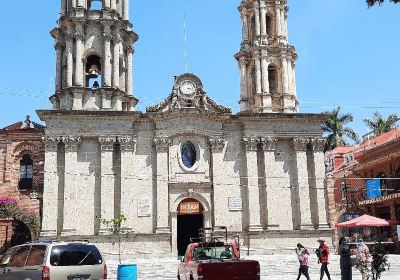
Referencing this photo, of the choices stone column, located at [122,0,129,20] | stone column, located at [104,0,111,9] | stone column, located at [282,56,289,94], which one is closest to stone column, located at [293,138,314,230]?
stone column, located at [282,56,289,94]

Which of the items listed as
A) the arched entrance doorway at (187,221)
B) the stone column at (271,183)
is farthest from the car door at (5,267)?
the stone column at (271,183)

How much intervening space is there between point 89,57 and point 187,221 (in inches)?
514

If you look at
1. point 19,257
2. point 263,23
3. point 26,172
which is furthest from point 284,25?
point 19,257

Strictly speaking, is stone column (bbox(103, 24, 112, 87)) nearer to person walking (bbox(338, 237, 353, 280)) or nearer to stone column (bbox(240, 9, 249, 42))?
stone column (bbox(240, 9, 249, 42))

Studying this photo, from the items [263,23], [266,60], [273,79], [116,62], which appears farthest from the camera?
[273,79]

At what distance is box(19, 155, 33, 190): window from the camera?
132ft

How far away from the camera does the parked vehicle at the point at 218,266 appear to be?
13875mm

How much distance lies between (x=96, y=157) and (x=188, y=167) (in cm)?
601

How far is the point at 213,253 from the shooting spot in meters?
16.5

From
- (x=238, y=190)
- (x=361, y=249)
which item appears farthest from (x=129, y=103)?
(x=361, y=249)

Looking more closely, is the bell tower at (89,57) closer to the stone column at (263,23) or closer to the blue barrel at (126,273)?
the stone column at (263,23)

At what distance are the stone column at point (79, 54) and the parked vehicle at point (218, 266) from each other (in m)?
19.9

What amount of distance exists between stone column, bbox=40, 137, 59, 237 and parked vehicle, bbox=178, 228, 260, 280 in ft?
54.9

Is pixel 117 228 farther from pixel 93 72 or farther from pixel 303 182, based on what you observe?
pixel 303 182
